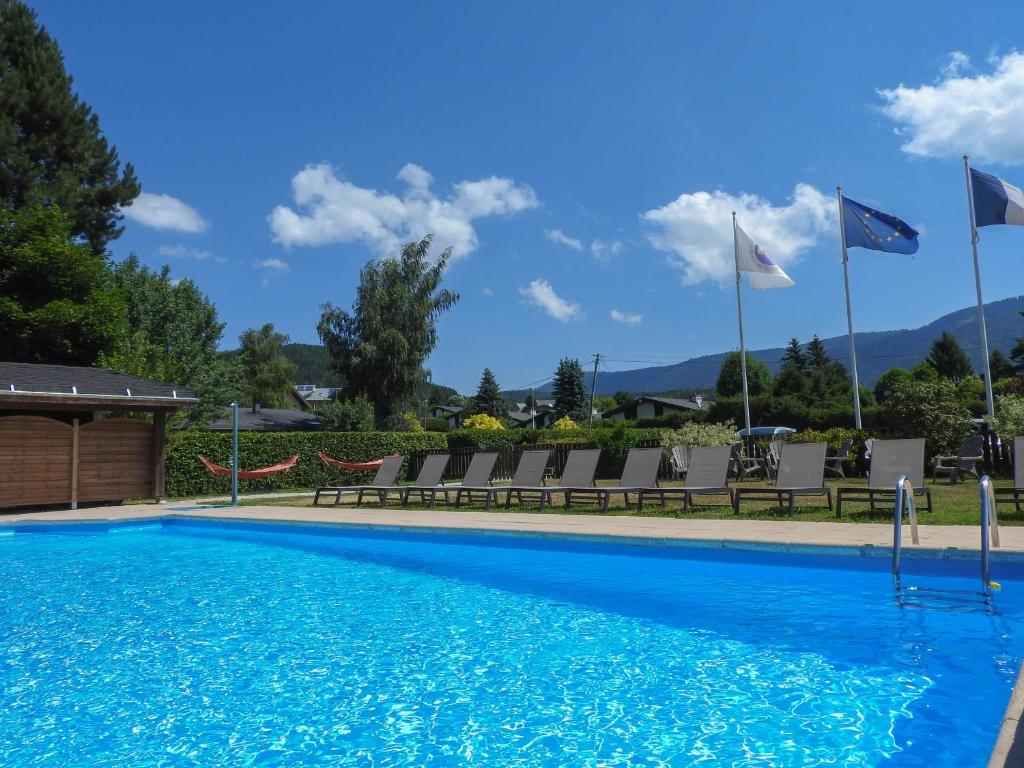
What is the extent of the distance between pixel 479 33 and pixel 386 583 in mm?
11757

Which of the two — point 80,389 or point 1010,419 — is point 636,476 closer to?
point 1010,419

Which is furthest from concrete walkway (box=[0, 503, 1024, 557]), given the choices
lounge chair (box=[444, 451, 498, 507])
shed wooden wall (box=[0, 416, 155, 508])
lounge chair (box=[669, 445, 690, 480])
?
lounge chair (box=[669, 445, 690, 480])

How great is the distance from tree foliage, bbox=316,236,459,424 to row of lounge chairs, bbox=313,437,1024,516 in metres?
20.0

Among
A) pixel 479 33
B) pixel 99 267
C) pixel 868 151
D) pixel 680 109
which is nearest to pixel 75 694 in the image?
pixel 479 33

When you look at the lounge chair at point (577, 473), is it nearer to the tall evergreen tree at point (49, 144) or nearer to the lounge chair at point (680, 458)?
the lounge chair at point (680, 458)

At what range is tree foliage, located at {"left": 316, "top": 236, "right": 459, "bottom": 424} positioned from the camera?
34.9 m

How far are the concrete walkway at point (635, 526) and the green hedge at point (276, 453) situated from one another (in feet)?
12.8

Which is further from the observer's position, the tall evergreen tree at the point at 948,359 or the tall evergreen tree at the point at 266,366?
the tall evergreen tree at the point at 948,359

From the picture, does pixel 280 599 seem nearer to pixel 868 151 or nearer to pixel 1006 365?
pixel 868 151

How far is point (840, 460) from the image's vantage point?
1502 centimetres

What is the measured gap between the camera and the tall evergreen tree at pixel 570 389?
70.4 metres

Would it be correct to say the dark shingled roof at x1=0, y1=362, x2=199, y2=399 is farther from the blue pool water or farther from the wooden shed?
the blue pool water

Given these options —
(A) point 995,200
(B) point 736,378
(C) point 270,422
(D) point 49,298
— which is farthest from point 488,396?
(A) point 995,200

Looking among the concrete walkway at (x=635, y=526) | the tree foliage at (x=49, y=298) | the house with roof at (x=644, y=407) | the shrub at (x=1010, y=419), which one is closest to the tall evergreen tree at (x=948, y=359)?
the house with roof at (x=644, y=407)
